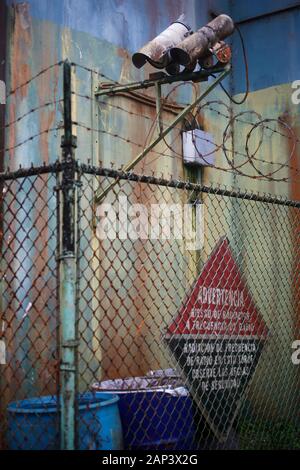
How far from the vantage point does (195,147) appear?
24.3 feet

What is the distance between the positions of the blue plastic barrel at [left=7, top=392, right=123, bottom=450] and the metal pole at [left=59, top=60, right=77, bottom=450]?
406mm

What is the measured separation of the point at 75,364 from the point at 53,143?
294cm

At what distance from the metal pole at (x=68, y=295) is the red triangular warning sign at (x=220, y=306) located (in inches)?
73.3

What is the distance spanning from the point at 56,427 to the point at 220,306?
250 centimetres

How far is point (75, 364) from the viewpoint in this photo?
11.7 feet

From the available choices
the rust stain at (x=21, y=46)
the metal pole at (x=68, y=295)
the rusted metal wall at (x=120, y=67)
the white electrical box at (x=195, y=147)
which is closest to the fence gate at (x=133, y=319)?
the metal pole at (x=68, y=295)

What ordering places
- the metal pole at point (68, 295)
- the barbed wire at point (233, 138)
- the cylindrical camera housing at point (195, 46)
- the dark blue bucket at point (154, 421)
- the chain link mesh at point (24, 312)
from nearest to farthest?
the metal pole at point (68, 295) → the dark blue bucket at point (154, 421) → the chain link mesh at point (24, 312) → the cylindrical camera housing at point (195, 46) → the barbed wire at point (233, 138)

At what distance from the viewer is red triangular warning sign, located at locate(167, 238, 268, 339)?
5637 millimetres

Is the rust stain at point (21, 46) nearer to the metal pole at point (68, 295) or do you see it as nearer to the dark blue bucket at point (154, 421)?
the metal pole at point (68, 295)

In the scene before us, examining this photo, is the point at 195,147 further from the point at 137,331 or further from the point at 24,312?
the point at 24,312

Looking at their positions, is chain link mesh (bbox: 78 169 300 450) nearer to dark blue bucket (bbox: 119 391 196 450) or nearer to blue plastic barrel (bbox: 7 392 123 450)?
dark blue bucket (bbox: 119 391 196 450)

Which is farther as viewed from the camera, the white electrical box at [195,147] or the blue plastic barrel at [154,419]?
the white electrical box at [195,147]

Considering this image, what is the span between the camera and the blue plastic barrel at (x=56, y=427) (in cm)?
407
